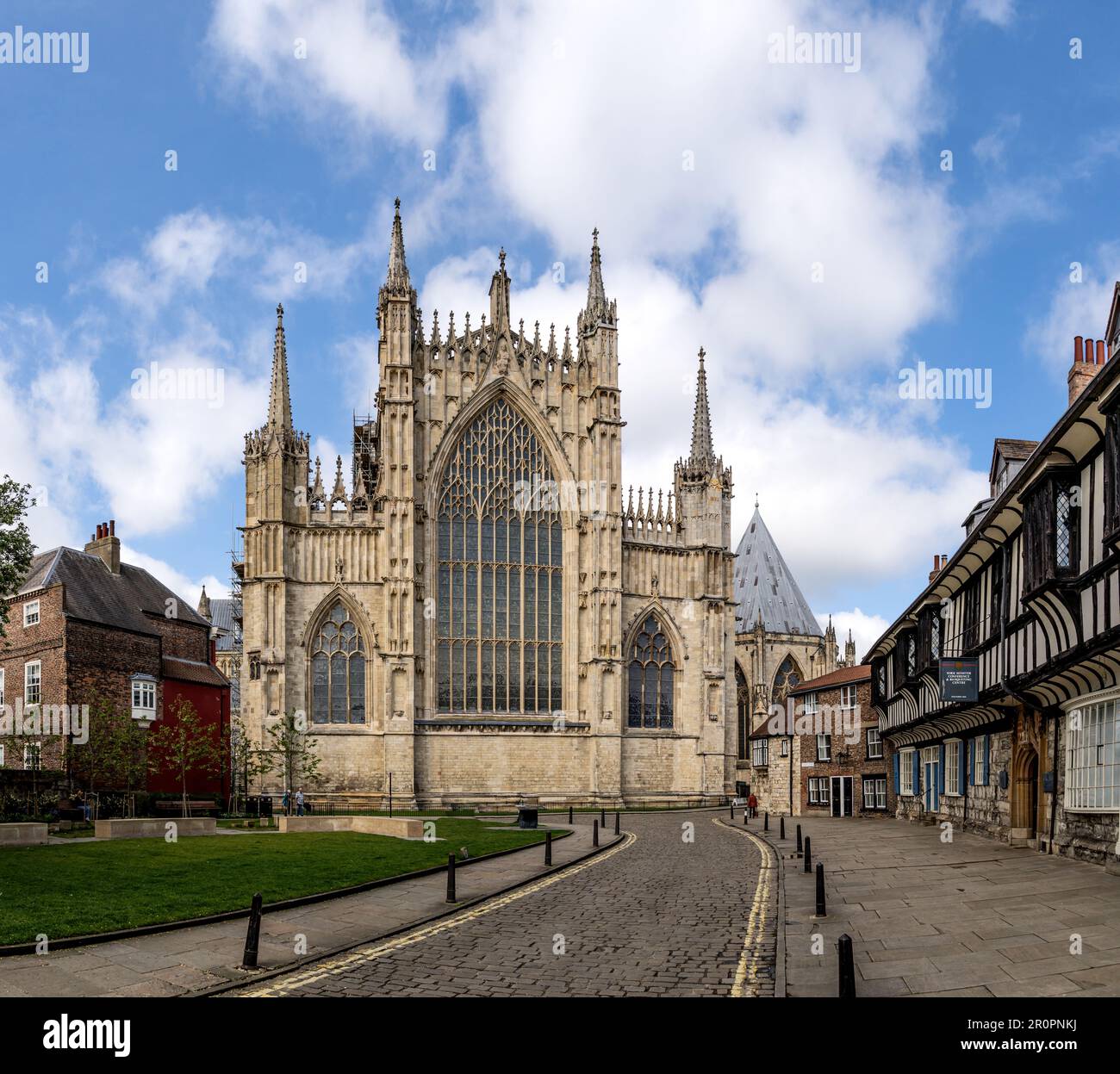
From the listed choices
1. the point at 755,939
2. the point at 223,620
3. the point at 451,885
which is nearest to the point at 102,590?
the point at 451,885

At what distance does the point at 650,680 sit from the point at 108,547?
89.1ft

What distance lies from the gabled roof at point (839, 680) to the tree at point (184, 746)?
24.9 meters

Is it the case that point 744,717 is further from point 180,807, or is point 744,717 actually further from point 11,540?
point 11,540

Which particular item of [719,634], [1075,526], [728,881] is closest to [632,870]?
[728,881]

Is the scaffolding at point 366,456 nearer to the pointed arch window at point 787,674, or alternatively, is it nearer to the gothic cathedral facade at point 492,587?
the gothic cathedral facade at point 492,587

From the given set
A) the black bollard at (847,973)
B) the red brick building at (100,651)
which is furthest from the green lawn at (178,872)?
the red brick building at (100,651)

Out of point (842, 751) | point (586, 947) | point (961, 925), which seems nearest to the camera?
point (586, 947)

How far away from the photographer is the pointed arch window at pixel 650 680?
2165 inches

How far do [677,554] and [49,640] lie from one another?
29995 millimetres

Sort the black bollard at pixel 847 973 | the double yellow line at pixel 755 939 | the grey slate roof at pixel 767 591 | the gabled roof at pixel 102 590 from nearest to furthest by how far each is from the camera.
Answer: the black bollard at pixel 847 973 → the double yellow line at pixel 755 939 → the gabled roof at pixel 102 590 → the grey slate roof at pixel 767 591

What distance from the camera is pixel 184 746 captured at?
40375 millimetres

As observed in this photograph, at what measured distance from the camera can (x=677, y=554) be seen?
56.7 meters

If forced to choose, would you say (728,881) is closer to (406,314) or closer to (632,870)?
(632,870)

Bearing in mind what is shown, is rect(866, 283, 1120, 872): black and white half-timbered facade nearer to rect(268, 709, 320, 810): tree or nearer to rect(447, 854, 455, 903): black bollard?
rect(447, 854, 455, 903): black bollard
